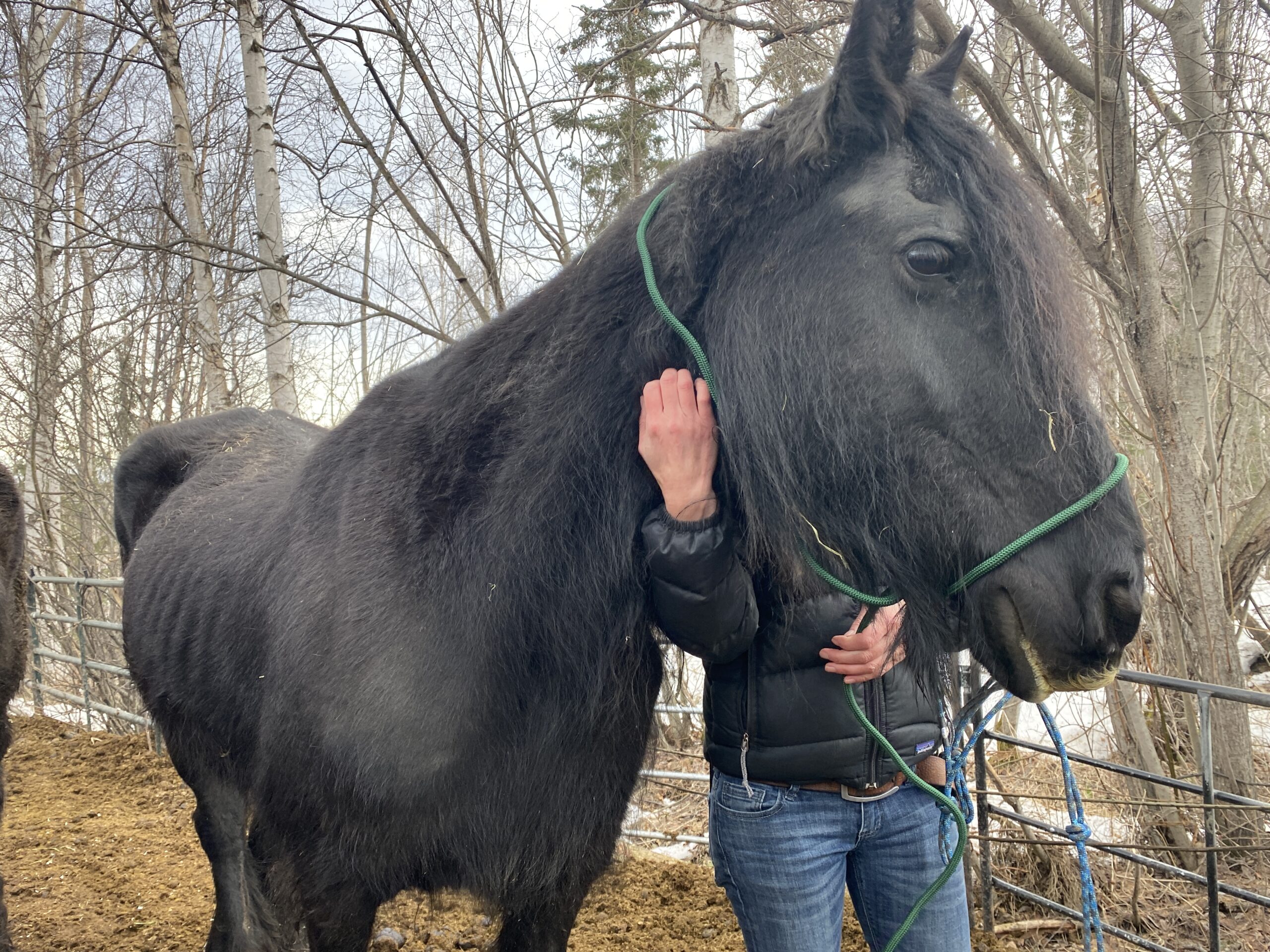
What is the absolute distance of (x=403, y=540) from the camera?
193 cm

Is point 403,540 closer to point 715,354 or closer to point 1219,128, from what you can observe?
point 715,354

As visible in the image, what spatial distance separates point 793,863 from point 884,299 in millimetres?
1239

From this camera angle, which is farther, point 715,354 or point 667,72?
point 667,72

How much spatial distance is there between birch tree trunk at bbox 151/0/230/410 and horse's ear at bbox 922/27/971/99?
258 inches

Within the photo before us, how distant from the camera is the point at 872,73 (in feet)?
4.74

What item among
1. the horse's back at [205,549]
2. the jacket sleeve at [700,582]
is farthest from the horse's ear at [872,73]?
the horse's back at [205,549]

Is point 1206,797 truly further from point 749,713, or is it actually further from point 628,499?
point 628,499

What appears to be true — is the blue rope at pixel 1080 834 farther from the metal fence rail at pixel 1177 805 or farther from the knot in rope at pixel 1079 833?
the metal fence rail at pixel 1177 805

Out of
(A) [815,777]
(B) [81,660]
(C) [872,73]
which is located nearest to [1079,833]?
(A) [815,777]

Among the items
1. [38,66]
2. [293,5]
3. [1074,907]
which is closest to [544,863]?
[1074,907]

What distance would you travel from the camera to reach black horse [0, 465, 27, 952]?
11.2 ft

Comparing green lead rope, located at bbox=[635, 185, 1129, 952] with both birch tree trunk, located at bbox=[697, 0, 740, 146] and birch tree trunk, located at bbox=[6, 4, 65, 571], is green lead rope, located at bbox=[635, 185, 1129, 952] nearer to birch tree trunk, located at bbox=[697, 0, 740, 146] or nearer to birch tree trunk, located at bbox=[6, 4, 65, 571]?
birch tree trunk, located at bbox=[697, 0, 740, 146]

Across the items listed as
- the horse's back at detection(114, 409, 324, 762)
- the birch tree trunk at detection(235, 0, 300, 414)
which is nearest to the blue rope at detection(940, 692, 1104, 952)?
the horse's back at detection(114, 409, 324, 762)

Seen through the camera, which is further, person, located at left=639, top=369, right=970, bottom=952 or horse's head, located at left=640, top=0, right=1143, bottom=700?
person, located at left=639, top=369, right=970, bottom=952
